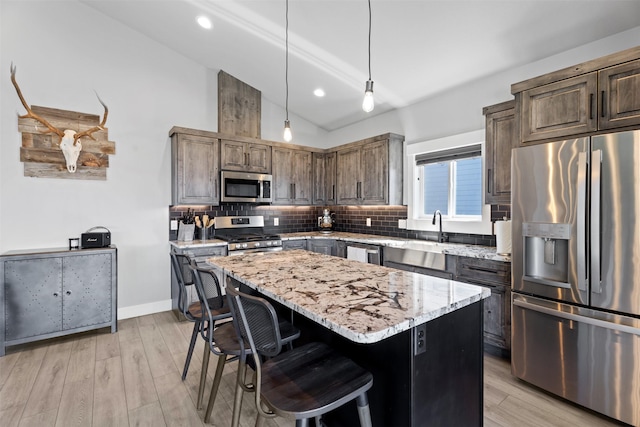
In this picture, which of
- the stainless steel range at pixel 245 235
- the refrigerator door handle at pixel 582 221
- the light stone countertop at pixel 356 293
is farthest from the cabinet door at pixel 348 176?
the refrigerator door handle at pixel 582 221

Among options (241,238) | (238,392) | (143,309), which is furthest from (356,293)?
(143,309)

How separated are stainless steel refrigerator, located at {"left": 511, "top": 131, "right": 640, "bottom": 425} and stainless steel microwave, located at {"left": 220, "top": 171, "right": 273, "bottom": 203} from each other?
3113 mm

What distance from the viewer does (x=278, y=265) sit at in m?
2.15

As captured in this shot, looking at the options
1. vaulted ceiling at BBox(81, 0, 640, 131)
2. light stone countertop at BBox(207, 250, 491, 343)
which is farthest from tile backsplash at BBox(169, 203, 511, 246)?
light stone countertop at BBox(207, 250, 491, 343)

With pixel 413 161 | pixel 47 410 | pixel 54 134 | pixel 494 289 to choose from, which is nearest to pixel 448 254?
pixel 494 289

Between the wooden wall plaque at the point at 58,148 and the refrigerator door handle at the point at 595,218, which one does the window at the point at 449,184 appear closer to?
the refrigerator door handle at the point at 595,218

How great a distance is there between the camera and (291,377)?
4.24 feet

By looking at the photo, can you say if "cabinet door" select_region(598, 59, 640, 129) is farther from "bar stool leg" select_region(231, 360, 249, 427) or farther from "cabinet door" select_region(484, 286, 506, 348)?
"bar stool leg" select_region(231, 360, 249, 427)

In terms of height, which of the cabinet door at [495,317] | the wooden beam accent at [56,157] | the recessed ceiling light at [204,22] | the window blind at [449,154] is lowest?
the cabinet door at [495,317]

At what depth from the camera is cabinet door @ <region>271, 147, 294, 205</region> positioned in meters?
4.66

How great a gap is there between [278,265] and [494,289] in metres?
1.92

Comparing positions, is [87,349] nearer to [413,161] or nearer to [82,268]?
[82,268]

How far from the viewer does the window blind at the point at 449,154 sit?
3471 mm

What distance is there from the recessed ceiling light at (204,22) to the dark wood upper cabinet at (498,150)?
3047mm
